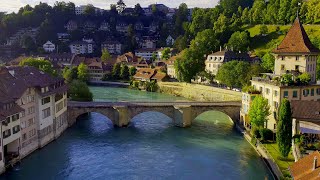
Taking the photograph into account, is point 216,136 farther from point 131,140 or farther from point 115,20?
point 115,20

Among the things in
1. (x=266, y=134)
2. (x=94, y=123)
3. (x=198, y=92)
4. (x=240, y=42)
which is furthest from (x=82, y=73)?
(x=266, y=134)

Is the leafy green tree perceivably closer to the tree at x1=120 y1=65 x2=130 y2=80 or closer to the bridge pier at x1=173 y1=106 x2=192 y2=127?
the tree at x1=120 y1=65 x2=130 y2=80

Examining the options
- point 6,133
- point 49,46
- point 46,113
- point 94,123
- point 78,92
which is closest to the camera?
point 6,133

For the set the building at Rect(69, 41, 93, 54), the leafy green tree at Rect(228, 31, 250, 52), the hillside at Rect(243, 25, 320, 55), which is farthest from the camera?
the building at Rect(69, 41, 93, 54)

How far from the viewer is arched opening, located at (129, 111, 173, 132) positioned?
172 ft

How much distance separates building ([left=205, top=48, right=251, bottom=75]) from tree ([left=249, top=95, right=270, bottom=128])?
3738 cm

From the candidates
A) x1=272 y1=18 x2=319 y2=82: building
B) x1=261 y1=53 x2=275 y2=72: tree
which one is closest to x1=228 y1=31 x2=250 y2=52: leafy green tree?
x1=261 y1=53 x2=275 y2=72: tree

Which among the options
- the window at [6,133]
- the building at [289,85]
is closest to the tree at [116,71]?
the building at [289,85]

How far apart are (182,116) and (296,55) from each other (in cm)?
1607

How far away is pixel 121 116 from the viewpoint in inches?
2084

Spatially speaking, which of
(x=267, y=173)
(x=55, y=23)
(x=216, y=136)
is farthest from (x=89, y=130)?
(x=55, y=23)

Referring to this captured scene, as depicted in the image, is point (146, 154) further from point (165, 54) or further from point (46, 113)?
point (165, 54)

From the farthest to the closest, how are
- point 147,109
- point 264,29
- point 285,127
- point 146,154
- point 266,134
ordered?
point 264,29 < point 147,109 < point 266,134 < point 146,154 < point 285,127

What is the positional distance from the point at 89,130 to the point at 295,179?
32.1 metres
